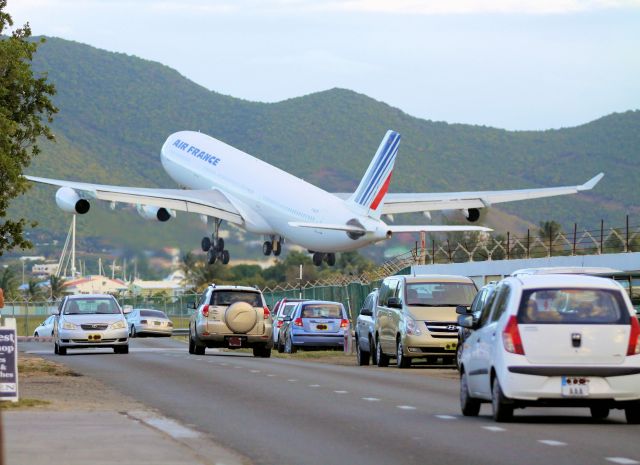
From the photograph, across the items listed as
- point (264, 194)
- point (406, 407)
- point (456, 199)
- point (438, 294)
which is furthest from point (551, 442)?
point (456, 199)

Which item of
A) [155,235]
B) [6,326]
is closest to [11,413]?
[6,326]

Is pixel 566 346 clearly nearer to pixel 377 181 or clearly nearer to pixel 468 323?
pixel 468 323

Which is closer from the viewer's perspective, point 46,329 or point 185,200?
point 46,329

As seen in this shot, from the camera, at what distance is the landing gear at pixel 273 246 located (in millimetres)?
67025

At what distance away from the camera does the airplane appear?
66.5m

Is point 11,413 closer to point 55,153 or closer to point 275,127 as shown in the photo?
point 55,153

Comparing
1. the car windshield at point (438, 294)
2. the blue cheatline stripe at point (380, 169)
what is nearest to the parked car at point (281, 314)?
the car windshield at point (438, 294)

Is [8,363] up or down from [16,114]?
down

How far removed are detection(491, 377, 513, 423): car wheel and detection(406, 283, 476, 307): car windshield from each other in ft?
47.2

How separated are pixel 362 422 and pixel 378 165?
50.7 metres

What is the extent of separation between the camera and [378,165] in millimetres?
67438

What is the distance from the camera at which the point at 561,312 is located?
53.4ft

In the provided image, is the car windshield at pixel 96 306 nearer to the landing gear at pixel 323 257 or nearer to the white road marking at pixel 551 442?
the white road marking at pixel 551 442

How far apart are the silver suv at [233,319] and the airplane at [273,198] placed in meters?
25.5
